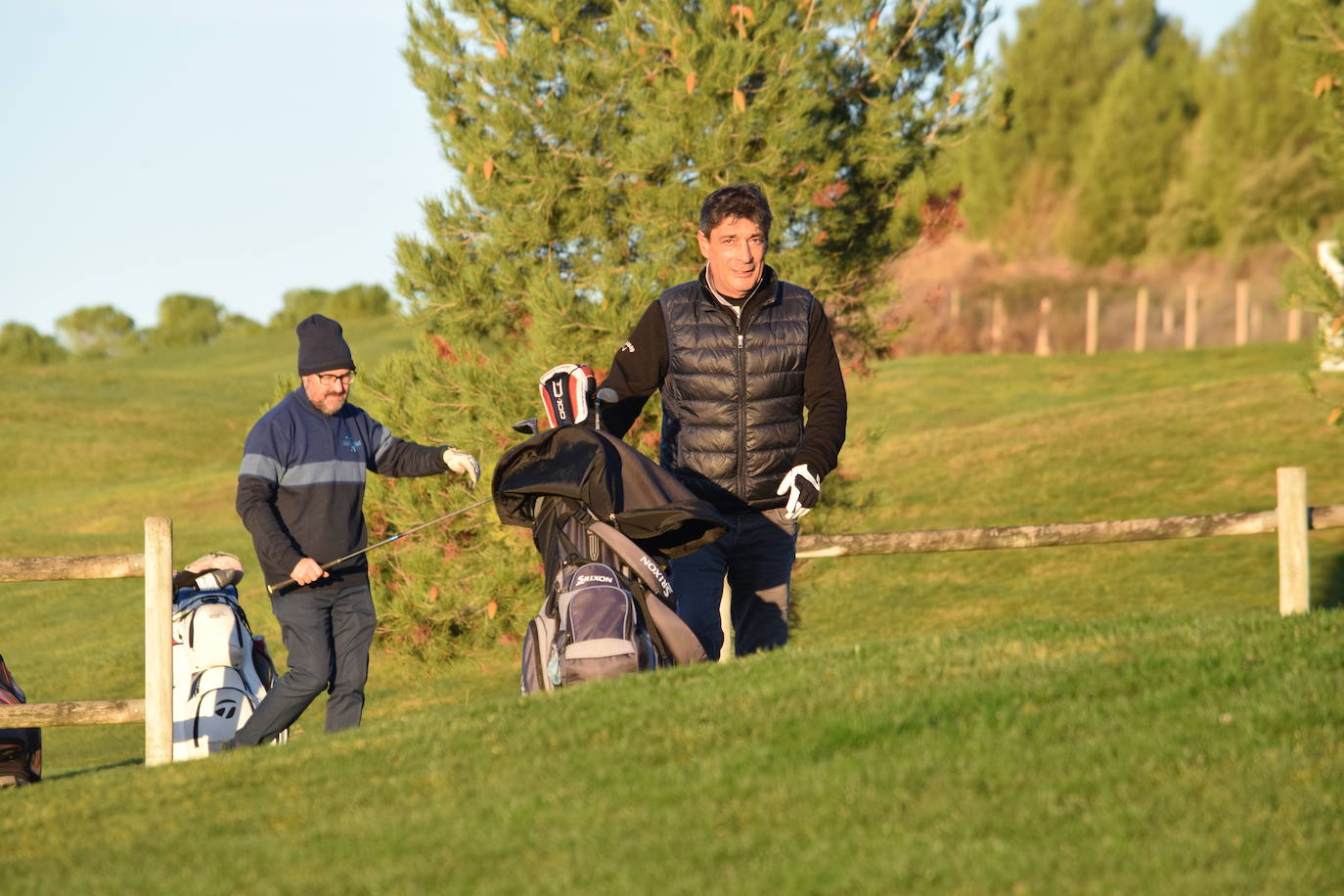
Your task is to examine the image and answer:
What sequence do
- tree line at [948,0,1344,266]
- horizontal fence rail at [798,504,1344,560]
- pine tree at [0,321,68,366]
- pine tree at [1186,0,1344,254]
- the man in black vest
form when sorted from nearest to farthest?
1. the man in black vest
2. horizontal fence rail at [798,504,1344,560]
3. pine tree at [1186,0,1344,254]
4. tree line at [948,0,1344,266]
5. pine tree at [0,321,68,366]

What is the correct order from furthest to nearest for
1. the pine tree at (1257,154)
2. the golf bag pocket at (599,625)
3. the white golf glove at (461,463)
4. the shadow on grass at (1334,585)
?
the pine tree at (1257,154), the shadow on grass at (1334,585), the white golf glove at (461,463), the golf bag pocket at (599,625)

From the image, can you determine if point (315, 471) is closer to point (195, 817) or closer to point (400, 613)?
point (195, 817)

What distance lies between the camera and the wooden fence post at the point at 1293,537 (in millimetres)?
7840

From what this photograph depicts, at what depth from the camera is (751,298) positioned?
6.17m

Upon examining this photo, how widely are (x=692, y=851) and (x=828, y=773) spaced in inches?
27.2

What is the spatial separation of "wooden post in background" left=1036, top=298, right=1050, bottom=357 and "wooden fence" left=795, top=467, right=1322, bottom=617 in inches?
1543

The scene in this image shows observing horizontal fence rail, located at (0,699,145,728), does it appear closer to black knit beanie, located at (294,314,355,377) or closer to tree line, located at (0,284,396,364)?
black knit beanie, located at (294,314,355,377)

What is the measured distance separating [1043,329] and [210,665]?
1688 inches

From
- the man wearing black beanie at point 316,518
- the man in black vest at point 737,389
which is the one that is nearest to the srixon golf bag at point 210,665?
the man wearing black beanie at point 316,518

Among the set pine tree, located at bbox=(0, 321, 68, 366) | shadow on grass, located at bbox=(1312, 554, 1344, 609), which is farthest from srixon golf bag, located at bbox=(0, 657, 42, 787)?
pine tree, located at bbox=(0, 321, 68, 366)

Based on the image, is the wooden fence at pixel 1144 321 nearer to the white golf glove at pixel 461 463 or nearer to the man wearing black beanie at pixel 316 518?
the white golf glove at pixel 461 463

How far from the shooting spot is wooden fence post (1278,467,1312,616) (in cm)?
784

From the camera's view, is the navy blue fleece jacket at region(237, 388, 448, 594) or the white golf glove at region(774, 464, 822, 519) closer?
the white golf glove at region(774, 464, 822, 519)

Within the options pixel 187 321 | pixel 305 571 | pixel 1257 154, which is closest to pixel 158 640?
pixel 305 571
